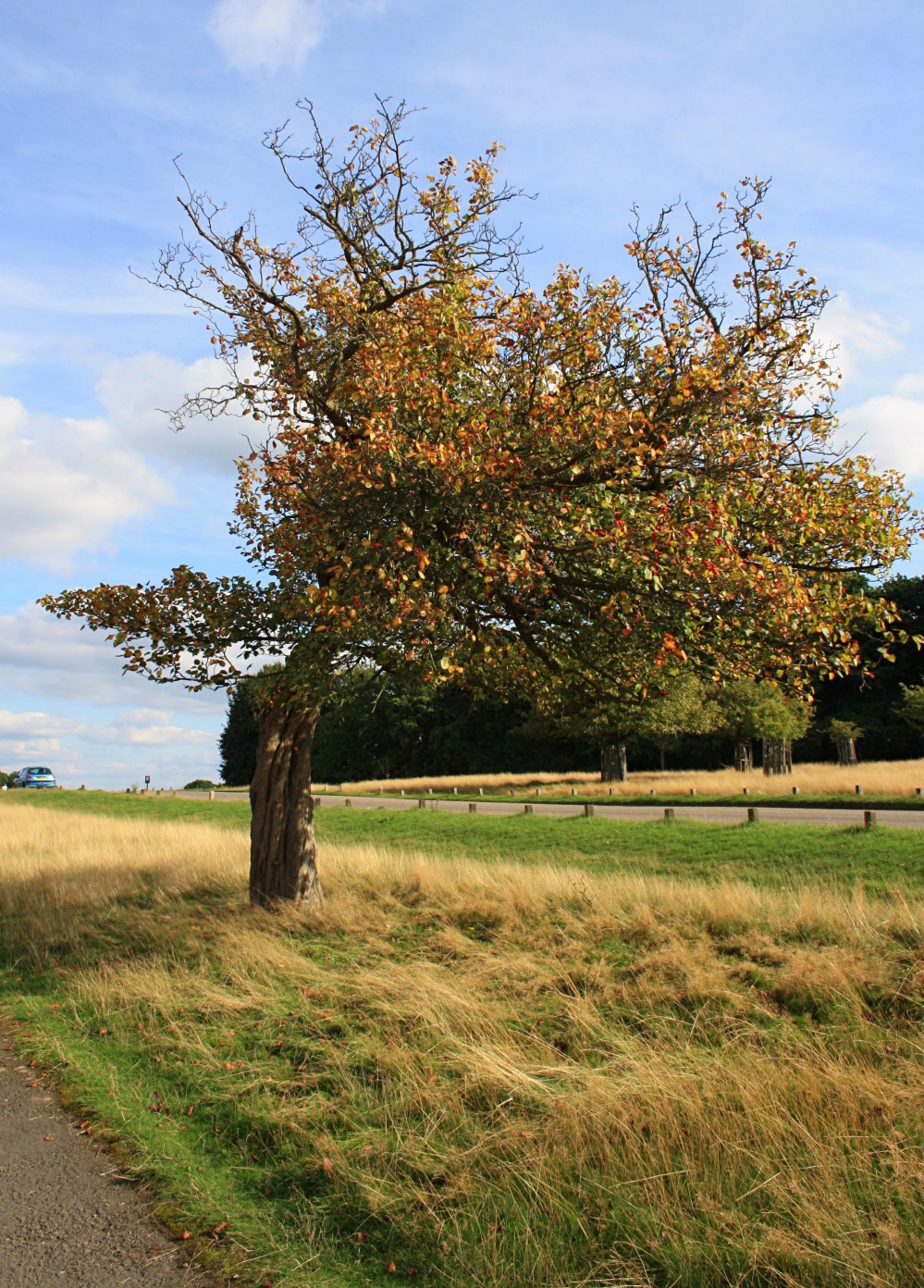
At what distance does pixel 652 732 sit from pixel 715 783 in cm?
1062

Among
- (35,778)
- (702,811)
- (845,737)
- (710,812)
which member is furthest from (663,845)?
(35,778)

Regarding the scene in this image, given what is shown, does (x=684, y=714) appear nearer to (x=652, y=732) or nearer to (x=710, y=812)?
(x=652, y=732)

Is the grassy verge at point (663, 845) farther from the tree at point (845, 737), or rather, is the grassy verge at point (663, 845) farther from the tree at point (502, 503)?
the tree at point (845, 737)

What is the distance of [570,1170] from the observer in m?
4.91

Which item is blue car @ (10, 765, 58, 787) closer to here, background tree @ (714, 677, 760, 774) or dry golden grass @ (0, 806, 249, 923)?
dry golden grass @ (0, 806, 249, 923)

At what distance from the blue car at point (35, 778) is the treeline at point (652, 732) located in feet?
50.9

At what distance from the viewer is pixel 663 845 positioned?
19.5m

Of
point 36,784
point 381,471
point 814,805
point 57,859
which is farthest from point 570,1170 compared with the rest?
point 36,784

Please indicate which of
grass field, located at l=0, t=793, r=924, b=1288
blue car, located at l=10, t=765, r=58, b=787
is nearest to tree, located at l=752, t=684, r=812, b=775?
grass field, located at l=0, t=793, r=924, b=1288

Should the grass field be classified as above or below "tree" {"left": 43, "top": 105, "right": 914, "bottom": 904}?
below

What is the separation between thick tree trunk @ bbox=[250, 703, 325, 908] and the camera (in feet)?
39.5

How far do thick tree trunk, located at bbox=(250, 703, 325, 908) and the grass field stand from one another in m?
0.55

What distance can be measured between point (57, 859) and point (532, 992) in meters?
14.0

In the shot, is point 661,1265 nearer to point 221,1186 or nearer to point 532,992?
point 221,1186
